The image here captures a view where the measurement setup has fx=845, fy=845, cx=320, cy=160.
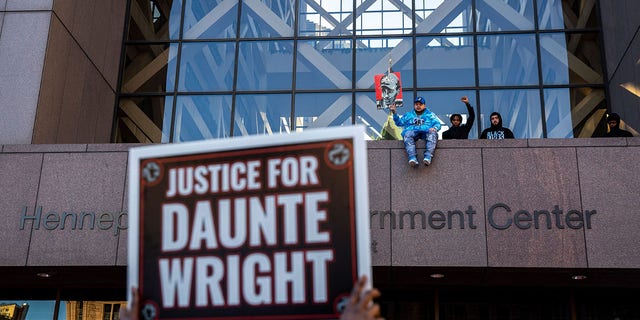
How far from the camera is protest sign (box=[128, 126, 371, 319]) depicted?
3.48 m

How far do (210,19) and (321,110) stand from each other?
356 cm

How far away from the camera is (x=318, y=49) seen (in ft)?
62.5

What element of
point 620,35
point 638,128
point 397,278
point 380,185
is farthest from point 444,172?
point 620,35

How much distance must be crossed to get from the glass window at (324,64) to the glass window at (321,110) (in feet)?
0.75

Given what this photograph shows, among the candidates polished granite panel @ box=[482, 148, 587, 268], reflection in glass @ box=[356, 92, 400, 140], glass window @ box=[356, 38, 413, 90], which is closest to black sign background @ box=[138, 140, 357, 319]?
→ polished granite panel @ box=[482, 148, 587, 268]

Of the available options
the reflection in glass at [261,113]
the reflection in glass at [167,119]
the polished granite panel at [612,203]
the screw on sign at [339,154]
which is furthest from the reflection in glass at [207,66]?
the screw on sign at [339,154]

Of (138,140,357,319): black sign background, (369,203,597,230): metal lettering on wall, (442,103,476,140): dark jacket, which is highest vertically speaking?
(442,103,476,140): dark jacket

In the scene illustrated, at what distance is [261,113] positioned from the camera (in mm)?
18594

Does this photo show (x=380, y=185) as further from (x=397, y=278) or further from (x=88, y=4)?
(x=88, y=4)

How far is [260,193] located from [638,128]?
13.7 meters

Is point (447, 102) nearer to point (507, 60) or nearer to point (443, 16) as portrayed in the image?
point (507, 60)

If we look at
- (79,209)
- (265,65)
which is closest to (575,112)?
(265,65)

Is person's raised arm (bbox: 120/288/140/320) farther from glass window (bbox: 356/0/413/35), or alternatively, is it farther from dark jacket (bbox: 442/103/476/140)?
glass window (bbox: 356/0/413/35)

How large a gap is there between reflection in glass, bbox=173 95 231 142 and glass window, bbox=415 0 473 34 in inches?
185
